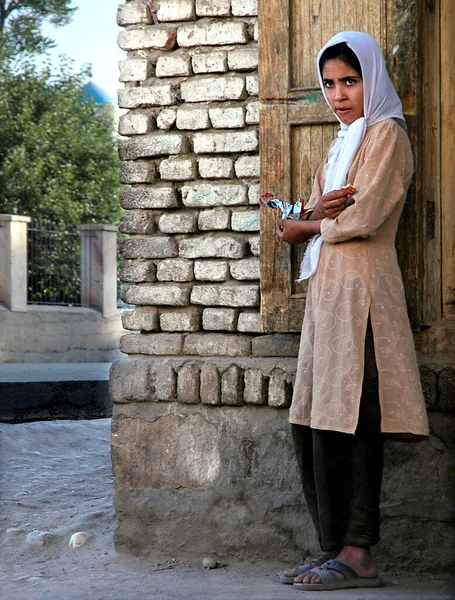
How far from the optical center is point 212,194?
13.6 feet

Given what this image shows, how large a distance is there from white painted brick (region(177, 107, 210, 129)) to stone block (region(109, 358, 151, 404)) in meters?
1.07

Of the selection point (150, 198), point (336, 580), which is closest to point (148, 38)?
point (150, 198)

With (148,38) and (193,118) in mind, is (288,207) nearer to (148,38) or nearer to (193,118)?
(193,118)

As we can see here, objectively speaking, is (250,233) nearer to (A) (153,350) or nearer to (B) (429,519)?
(A) (153,350)

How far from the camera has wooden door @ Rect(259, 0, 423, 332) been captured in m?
3.85

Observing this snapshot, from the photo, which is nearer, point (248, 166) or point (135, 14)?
point (248, 166)

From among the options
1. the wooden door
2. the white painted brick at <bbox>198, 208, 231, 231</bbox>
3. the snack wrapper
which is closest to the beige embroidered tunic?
the snack wrapper

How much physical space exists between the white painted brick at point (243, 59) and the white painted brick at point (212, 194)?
0.51 metres

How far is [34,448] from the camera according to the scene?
680cm

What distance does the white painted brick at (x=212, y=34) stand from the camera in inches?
160

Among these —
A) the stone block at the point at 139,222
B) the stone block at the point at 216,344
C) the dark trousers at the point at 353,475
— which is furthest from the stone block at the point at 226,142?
the dark trousers at the point at 353,475

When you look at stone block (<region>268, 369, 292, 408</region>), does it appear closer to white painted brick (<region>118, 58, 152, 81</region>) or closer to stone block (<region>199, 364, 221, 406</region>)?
stone block (<region>199, 364, 221, 406</region>)

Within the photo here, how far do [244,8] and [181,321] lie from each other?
140cm

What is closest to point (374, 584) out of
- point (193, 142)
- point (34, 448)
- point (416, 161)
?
point (416, 161)
